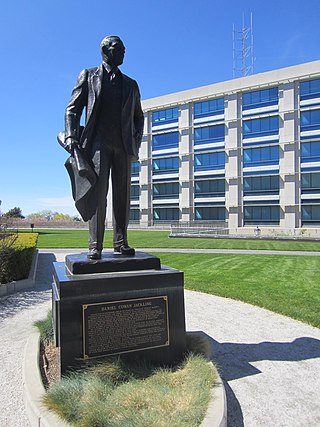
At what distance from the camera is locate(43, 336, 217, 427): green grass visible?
9.53 feet

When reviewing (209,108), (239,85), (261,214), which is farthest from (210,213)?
(239,85)

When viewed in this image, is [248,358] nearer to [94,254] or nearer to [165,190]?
[94,254]

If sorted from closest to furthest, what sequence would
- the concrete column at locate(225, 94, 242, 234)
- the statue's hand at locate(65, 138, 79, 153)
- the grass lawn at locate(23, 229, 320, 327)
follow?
the statue's hand at locate(65, 138, 79, 153) < the grass lawn at locate(23, 229, 320, 327) < the concrete column at locate(225, 94, 242, 234)

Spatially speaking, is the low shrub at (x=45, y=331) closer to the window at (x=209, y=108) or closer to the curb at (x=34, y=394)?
the curb at (x=34, y=394)

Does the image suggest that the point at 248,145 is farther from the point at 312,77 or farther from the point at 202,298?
the point at 202,298

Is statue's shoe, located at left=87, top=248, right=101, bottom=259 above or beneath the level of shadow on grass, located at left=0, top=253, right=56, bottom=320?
above

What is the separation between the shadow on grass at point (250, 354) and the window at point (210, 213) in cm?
4541

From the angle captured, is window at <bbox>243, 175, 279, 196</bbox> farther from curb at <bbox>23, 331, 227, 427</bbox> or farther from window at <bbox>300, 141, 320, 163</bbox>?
curb at <bbox>23, 331, 227, 427</bbox>

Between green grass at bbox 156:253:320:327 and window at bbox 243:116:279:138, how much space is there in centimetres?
3530

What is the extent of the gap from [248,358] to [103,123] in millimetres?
4154

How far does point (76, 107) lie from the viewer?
4664 millimetres

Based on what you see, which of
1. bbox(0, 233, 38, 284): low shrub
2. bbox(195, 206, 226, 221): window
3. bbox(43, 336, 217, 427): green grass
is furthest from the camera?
bbox(195, 206, 226, 221): window

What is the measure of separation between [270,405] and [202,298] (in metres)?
5.10

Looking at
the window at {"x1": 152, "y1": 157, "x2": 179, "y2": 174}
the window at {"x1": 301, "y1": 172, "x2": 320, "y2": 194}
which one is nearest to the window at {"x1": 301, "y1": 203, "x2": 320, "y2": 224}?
the window at {"x1": 301, "y1": 172, "x2": 320, "y2": 194}
